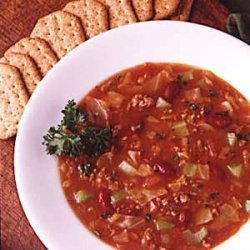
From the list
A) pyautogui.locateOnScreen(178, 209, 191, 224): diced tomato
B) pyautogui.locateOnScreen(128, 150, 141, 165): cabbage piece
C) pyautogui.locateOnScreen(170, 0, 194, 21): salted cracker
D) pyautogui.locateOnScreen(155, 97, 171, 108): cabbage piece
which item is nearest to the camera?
pyautogui.locateOnScreen(178, 209, 191, 224): diced tomato

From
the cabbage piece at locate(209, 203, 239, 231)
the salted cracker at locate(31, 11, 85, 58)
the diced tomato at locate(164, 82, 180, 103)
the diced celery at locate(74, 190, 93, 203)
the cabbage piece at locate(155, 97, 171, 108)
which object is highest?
the salted cracker at locate(31, 11, 85, 58)

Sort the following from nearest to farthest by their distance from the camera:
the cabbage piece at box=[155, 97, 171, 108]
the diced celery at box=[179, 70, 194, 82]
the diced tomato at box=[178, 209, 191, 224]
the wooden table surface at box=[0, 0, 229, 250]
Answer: the diced tomato at box=[178, 209, 191, 224]
the cabbage piece at box=[155, 97, 171, 108]
the diced celery at box=[179, 70, 194, 82]
the wooden table surface at box=[0, 0, 229, 250]

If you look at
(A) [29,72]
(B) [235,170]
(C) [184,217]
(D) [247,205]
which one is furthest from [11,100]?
(D) [247,205]

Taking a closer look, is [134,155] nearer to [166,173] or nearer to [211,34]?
[166,173]

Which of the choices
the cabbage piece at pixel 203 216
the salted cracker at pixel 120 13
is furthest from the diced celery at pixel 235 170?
the salted cracker at pixel 120 13

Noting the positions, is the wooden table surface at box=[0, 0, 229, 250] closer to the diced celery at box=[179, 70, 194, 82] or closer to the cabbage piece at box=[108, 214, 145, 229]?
the diced celery at box=[179, 70, 194, 82]

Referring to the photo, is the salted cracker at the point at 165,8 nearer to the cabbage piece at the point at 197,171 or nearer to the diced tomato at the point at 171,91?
the diced tomato at the point at 171,91

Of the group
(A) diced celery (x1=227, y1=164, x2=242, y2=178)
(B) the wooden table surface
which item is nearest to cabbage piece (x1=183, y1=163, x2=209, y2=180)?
(A) diced celery (x1=227, y1=164, x2=242, y2=178)
